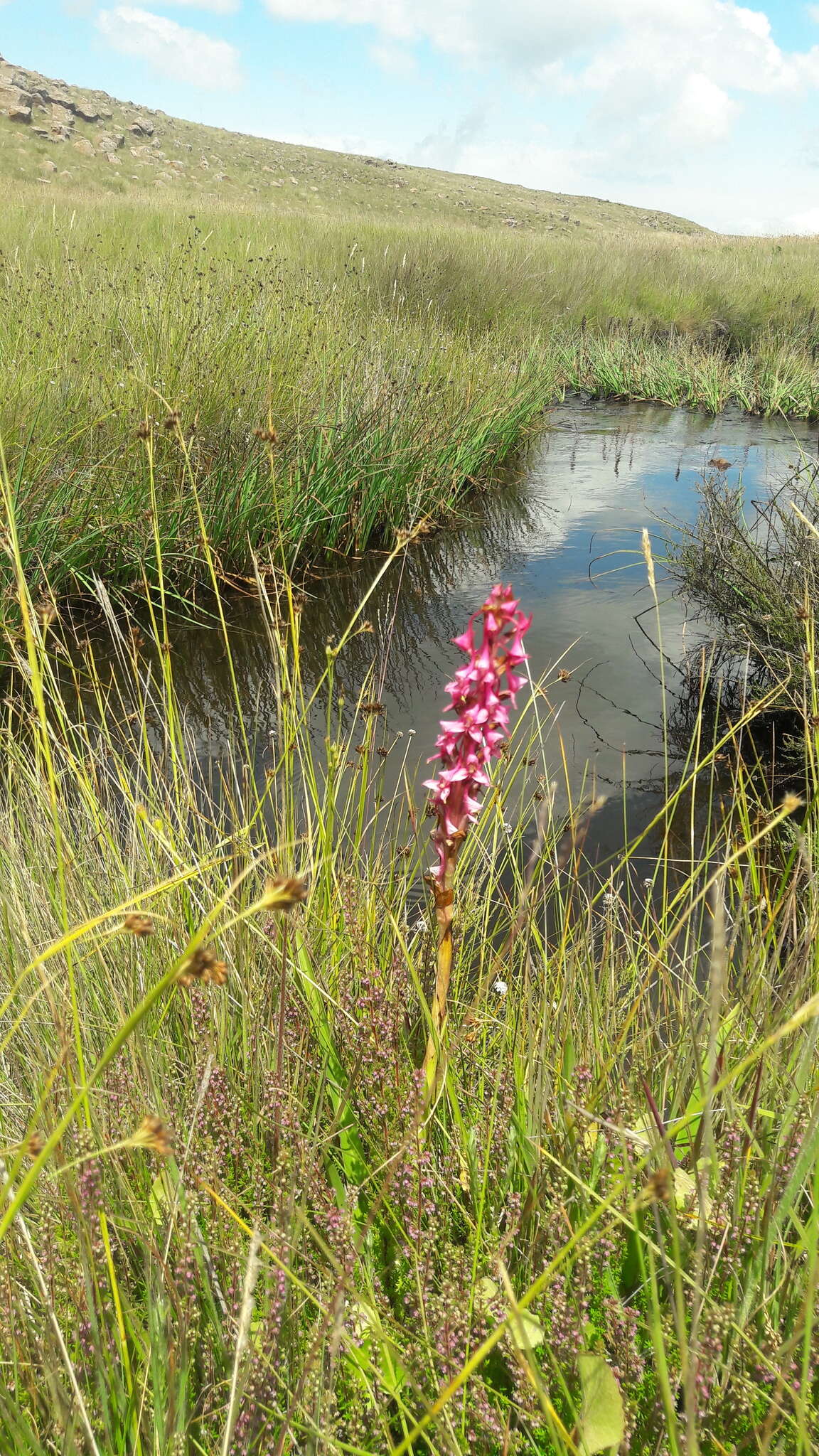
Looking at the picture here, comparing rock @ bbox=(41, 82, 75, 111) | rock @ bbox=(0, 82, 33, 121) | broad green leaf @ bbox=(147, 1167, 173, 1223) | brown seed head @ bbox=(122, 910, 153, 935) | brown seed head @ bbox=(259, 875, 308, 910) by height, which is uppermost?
rock @ bbox=(41, 82, 75, 111)

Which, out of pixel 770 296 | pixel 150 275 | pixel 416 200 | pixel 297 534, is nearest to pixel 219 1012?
pixel 297 534

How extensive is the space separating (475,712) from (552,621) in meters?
4.26

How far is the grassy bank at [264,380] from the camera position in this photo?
4438mm

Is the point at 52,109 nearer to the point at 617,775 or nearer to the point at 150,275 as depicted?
the point at 150,275

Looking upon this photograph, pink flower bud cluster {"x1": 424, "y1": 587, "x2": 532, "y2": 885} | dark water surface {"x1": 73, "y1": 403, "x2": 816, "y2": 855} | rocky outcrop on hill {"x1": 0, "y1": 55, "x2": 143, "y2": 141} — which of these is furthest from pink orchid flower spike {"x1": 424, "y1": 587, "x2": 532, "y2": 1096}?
rocky outcrop on hill {"x1": 0, "y1": 55, "x2": 143, "y2": 141}

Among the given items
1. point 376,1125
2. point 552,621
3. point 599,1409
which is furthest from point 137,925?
point 552,621

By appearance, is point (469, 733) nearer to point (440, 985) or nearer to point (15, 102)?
point (440, 985)

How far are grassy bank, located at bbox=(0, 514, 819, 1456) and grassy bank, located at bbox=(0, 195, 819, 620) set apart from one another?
0.87 m

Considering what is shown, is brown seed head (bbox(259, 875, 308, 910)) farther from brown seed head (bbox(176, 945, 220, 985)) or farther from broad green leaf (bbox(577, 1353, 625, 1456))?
broad green leaf (bbox(577, 1353, 625, 1456))

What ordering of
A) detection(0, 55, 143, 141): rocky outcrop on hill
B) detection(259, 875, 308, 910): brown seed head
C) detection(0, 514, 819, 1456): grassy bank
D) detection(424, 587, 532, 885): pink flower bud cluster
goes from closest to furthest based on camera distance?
detection(259, 875, 308, 910): brown seed head < detection(0, 514, 819, 1456): grassy bank < detection(424, 587, 532, 885): pink flower bud cluster < detection(0, 55, 143, 141): rocky outcrop on hill

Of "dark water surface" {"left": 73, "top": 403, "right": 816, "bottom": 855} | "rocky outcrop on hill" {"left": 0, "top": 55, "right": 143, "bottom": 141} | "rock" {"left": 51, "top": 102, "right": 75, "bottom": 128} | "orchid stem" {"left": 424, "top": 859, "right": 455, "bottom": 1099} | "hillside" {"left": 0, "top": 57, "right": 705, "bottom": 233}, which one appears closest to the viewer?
"orchid stem" {"left": 424, "top": 859, "right": 455, "bottom": 1099}

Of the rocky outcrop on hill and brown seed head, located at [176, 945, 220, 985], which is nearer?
brown seed head, located at [176, 945, 220, 985]

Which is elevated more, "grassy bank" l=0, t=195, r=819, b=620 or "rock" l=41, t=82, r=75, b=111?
"rock" l=41, t=82, r=75, b=111

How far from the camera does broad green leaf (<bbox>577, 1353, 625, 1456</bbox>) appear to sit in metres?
0.90
